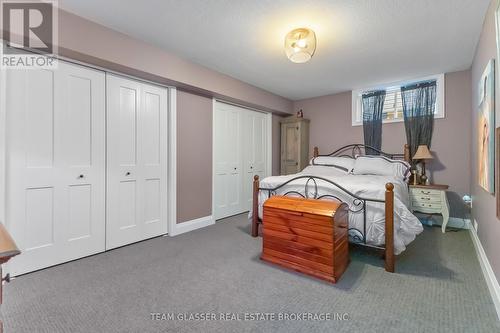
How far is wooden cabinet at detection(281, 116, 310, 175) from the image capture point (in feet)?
16.1

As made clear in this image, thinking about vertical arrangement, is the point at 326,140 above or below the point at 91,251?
above

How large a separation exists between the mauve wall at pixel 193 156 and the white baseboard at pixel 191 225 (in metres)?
0.06

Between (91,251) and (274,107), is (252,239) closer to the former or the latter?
(91,251)

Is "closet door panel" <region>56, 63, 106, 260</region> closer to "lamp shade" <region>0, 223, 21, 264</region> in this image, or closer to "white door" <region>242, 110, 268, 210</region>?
"lamp shade" <region>0, 223, 21, 264</region>

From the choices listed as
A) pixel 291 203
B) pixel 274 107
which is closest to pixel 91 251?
pixel 291 203

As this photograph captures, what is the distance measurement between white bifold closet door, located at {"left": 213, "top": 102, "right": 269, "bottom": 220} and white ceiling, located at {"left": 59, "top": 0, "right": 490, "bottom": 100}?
91cm

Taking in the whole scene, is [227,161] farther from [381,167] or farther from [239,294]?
[239,294]

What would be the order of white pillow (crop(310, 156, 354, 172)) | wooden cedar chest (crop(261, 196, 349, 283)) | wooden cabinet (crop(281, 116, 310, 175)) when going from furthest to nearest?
wooden cabinet (crop(281, 116, 310, 175)) < white pillow (crop(310, 156, 354, 172)) < wooden cedar chest (crop(261, 196, 349, 283))

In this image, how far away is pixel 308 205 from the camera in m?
2.23

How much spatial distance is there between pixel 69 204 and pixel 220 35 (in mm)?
2366

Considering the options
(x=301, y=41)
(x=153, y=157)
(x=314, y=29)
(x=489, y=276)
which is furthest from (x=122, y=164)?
(x=489, y=276)

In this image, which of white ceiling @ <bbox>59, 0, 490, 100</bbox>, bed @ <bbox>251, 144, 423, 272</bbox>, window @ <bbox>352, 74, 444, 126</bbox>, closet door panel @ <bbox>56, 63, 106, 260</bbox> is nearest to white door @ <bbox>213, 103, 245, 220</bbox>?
white ceiling @ <bbox>59, 0, 490, 100</bbox>

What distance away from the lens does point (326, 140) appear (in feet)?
16.2

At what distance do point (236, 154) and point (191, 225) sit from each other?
1502 millimetres
